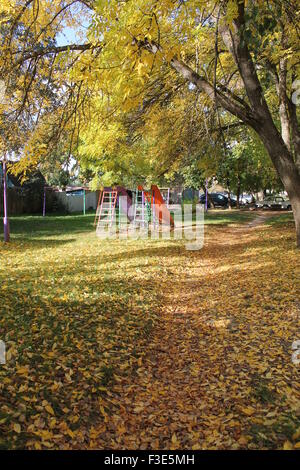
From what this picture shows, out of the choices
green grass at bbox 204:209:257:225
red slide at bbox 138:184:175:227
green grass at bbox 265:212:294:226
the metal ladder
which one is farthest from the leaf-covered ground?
green grass at bbox 204:209:257:225

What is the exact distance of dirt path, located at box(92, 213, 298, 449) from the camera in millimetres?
2990

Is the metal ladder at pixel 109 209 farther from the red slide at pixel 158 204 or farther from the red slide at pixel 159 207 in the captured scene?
the red slide at pixel 159 207

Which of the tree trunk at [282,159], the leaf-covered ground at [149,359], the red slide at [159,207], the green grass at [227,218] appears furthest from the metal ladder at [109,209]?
the tree trunk at [282,159]

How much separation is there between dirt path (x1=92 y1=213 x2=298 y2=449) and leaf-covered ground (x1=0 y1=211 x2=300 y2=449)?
0.01m

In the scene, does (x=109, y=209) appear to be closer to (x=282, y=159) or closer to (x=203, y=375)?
(x=282, y=159)

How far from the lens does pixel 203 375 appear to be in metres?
3.97

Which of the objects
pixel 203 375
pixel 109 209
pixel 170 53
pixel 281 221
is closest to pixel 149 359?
pixel 203 375

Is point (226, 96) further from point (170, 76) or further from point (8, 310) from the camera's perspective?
point (8, 310)

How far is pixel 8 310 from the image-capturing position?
199 inches

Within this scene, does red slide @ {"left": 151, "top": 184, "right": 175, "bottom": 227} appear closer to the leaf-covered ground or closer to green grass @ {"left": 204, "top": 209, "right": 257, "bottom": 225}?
green grass @ {"left": 204, "top": 209, "right": 257, "bottom": 225}

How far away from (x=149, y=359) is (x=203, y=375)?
2.37 ft

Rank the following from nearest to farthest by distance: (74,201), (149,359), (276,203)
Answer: (149,359) → (74,201) → (276,203)

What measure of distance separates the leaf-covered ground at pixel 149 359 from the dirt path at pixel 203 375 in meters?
0.01

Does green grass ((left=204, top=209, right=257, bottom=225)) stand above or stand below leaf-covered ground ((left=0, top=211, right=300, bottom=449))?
above
